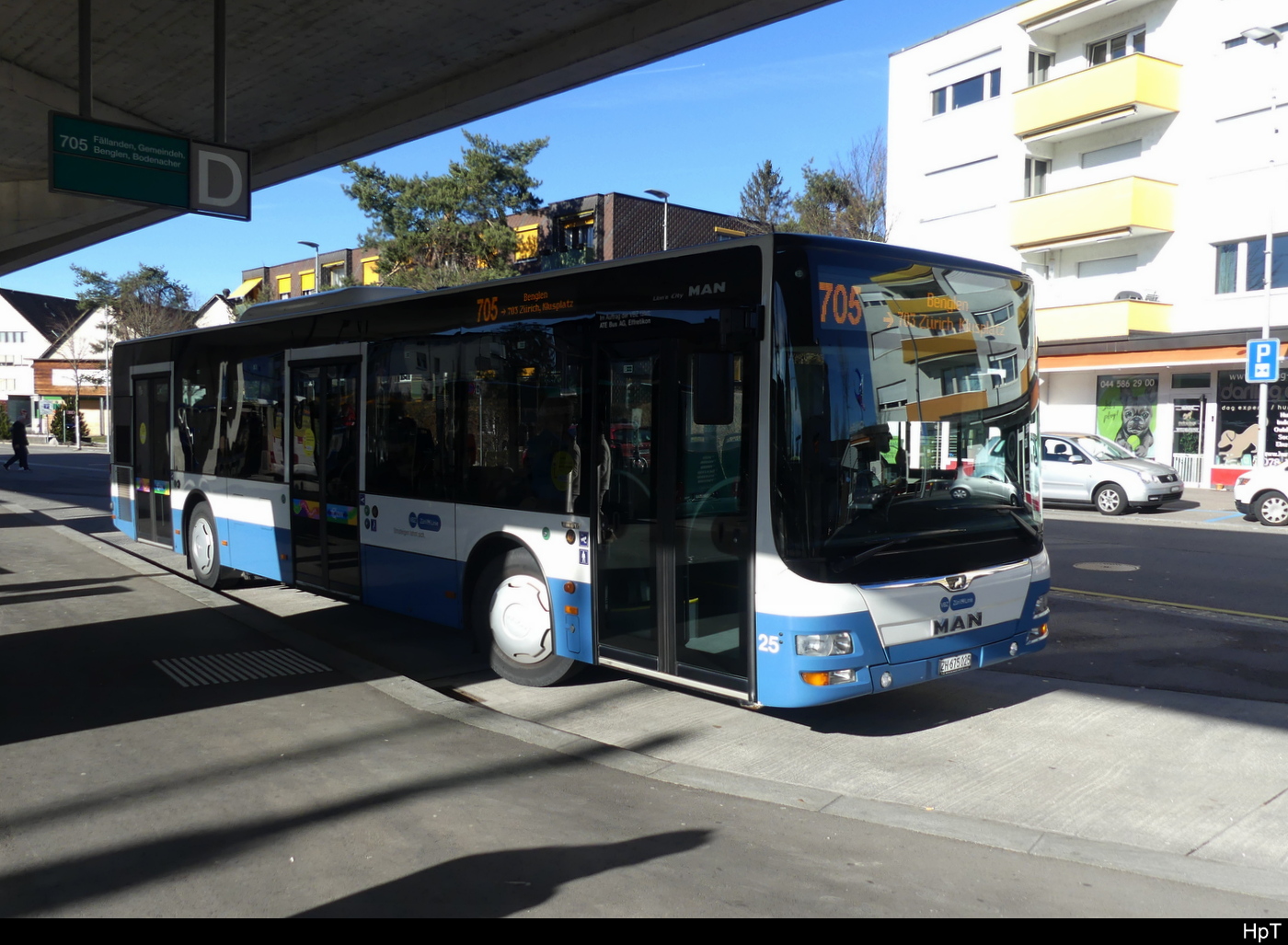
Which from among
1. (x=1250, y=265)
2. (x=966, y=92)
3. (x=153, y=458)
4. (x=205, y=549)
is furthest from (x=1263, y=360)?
(x=153, y=458)

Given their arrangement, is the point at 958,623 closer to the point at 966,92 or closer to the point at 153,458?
the point at 153,458

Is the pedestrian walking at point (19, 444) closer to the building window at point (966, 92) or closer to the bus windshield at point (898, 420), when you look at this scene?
the building window at point (966, 92)

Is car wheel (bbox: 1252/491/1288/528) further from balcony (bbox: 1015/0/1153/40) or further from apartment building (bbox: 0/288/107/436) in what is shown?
apartment building (bbox: 0/288/107/436)

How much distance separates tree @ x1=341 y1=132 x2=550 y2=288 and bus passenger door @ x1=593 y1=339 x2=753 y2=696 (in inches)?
1531

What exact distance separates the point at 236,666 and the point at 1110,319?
26.6 meters

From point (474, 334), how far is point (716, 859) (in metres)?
4.56

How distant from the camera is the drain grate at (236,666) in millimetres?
7539

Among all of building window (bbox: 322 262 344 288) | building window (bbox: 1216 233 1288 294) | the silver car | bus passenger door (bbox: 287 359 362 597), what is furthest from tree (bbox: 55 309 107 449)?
bus passenger door (bbox: 287 359 362 597)

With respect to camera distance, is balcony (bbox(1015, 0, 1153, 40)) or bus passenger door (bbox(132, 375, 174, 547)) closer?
bus passenger door (bbox(132, 375, 174, 547))

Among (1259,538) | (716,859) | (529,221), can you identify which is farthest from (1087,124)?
(716,859)

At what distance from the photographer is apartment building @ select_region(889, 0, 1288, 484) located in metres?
26.3

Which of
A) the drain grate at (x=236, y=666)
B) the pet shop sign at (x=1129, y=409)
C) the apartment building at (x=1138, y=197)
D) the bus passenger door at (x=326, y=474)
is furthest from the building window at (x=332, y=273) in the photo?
the drain grate at (x=236, y=666)

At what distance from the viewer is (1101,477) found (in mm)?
21016

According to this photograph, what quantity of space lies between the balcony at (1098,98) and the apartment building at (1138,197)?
0.05 meters
